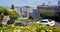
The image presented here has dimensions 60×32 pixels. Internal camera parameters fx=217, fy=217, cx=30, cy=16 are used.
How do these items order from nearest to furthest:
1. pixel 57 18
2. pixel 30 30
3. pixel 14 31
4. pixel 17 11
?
pixel 14 31
pixel 30 30
pixel 57 18
pixel 17 11

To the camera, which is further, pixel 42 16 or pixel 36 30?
pixel 42 16

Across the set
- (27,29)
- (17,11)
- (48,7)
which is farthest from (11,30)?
(48,7)

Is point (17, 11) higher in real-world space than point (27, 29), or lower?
lower

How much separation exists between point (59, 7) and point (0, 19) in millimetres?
7338

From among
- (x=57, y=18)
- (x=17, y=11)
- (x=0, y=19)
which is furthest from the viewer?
(x=17, y=11)

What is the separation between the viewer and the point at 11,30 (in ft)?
14.5

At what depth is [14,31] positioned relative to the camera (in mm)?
4324

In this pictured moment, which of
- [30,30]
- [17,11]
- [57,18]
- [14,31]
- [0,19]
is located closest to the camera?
[14,31]

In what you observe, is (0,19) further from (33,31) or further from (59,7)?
(59,7)

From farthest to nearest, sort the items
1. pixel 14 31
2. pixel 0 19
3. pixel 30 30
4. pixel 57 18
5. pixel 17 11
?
pixel 17 11 → pixel 57 18 → pixel 0 19 → pixel 30 30 → pixel 14 31

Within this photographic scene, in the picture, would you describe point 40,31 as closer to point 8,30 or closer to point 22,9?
point 8,30

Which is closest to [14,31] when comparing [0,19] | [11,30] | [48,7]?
[11,30]

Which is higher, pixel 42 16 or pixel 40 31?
pixel 40 31

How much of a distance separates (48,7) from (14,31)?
1287 centimetres
